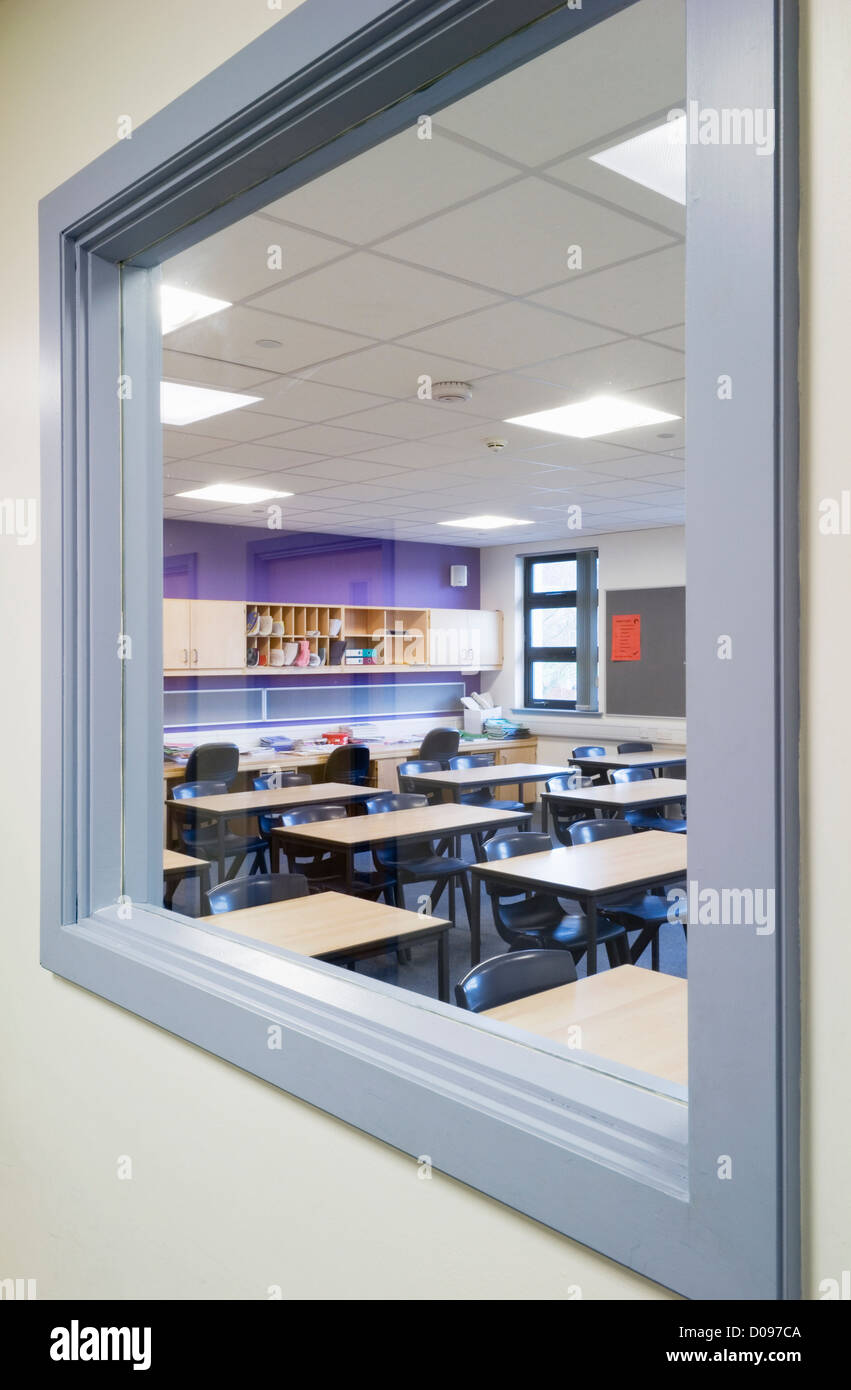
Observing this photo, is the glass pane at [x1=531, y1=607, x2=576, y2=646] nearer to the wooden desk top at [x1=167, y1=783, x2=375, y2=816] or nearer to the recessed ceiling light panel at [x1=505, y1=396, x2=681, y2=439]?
the wooden desk top at [x1=167, y1=783, x2=375, y2=816]

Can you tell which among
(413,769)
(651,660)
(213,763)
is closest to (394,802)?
(413,769)

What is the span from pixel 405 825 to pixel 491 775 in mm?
376

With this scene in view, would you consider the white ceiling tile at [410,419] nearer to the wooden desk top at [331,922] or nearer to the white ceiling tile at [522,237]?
the white ceiling tile at [522,237]

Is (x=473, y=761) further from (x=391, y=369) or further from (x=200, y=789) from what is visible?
(x=391, y=369)

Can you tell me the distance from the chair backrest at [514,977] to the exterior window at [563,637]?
0.56 metres

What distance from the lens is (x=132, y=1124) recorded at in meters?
1.54

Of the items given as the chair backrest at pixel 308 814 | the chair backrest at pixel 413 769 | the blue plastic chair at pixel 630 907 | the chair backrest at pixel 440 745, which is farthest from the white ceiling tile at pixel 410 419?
the blue plastic chair at pixel 630 907

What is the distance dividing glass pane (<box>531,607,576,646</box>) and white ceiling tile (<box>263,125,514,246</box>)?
1.03 meters

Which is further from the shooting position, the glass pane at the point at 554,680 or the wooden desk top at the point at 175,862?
the glass pane at the point at 554,680

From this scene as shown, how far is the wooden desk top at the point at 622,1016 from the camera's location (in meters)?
0.94

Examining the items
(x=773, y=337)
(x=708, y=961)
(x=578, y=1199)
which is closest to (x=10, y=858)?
(x=578, y=1199)

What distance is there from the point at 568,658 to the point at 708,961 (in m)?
1.48

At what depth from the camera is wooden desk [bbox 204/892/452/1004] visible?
2.16m
